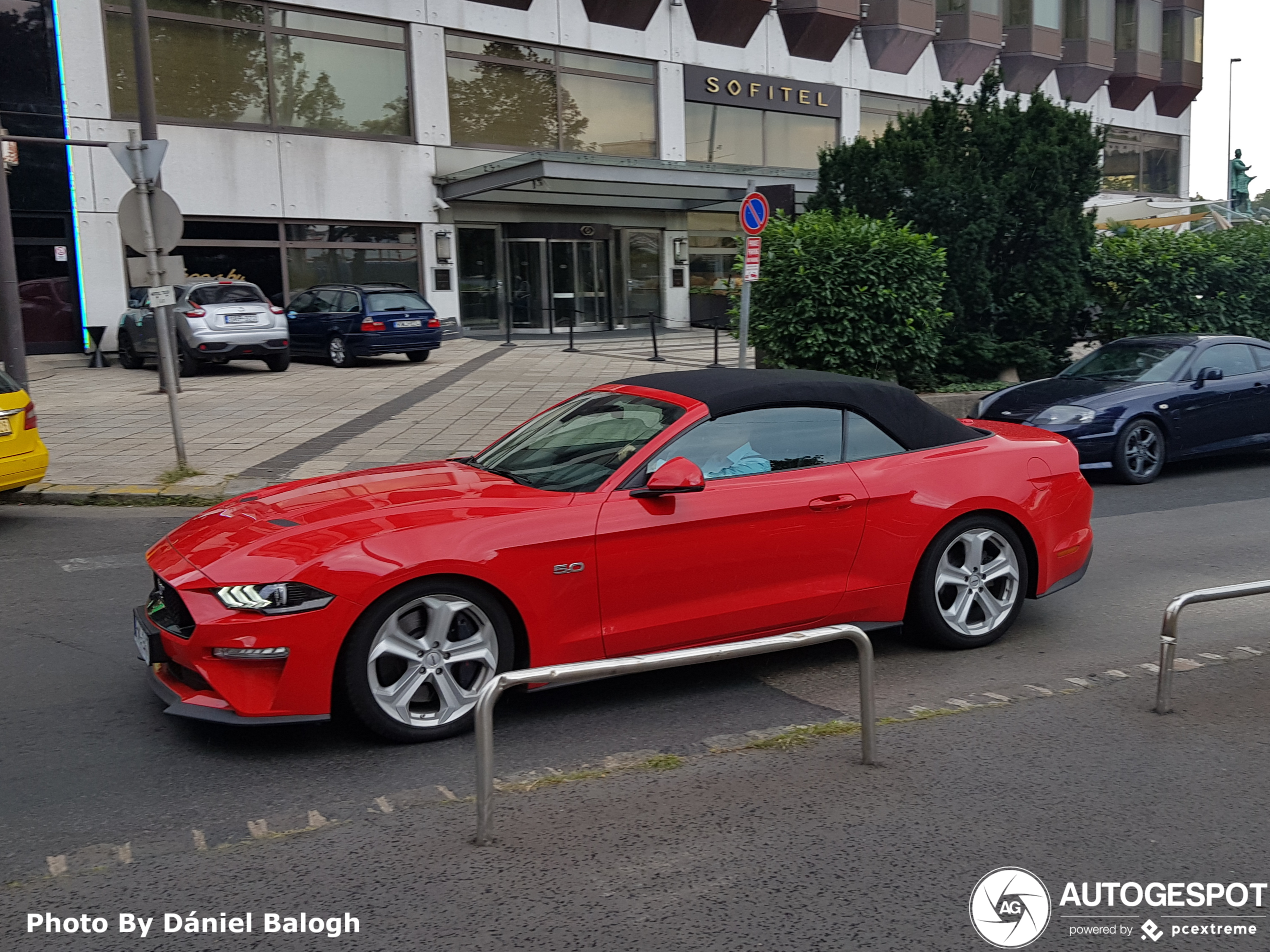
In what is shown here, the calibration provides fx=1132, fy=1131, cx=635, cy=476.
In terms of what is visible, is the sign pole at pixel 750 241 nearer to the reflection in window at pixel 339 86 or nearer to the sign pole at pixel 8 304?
the sign pole at pixel 8 304

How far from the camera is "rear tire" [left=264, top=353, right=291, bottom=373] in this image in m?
20.9

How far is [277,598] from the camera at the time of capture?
4234mm

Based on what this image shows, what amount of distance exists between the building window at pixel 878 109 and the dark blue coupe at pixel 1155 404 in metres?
27.2

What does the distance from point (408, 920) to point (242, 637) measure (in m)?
1.47

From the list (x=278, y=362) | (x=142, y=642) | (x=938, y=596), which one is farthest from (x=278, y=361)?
(x=938, y=596)

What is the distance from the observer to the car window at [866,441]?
216 inches

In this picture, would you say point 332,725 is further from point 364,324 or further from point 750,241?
point 364,324

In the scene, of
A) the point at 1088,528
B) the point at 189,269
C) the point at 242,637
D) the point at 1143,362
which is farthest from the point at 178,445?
the point at 189,269

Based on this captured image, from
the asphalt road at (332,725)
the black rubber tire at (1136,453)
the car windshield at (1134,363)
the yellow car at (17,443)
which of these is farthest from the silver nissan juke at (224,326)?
the black rubber tire at (1136,453)

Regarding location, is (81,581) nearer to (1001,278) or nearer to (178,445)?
(178,445)

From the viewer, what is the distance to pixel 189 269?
2569 cm

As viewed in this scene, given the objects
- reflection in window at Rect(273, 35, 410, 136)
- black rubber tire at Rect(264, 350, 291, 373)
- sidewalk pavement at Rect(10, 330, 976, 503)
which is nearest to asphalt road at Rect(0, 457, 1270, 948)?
sidewalk pavement at Rect(10, 330, 976, 503)

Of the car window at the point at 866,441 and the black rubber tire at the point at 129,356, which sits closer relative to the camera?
the car window at the point at 866,441

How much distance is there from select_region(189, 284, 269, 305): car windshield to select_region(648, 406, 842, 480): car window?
17.2 m
